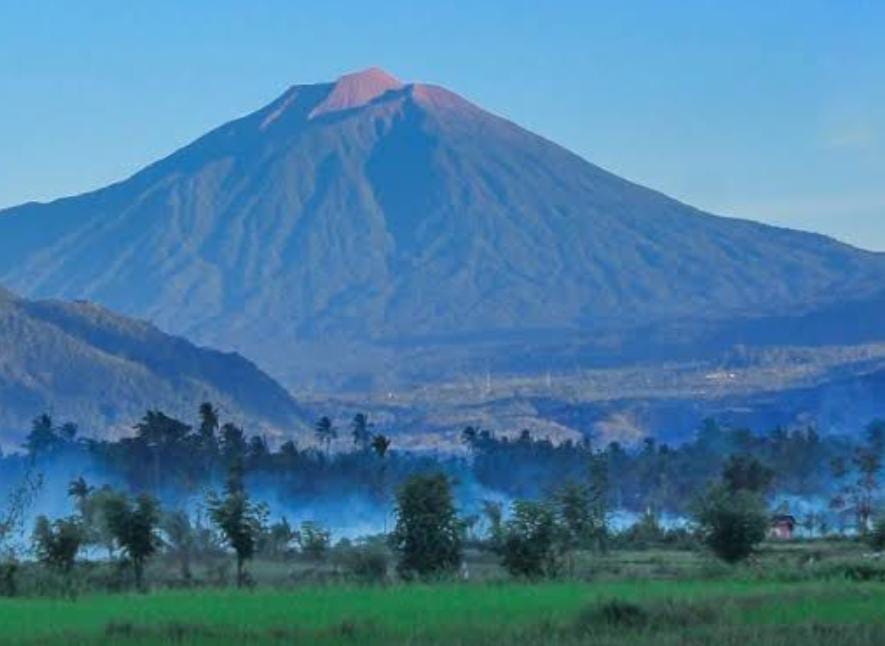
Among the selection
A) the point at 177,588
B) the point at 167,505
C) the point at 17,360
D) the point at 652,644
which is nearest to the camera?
the point at 652,644

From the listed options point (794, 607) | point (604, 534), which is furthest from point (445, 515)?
point (794, 607)

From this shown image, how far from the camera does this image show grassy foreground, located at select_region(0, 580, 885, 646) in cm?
3130

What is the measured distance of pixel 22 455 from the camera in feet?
550

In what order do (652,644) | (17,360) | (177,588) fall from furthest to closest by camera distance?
(17,360)
(177,588)
(652,644)

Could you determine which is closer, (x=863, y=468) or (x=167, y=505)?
(x=863, y=468)

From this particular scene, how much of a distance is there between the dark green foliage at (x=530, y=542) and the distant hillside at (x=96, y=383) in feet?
430

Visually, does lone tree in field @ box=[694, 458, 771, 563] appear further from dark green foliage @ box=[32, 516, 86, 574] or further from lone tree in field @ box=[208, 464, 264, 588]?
dark green foliage @ box=[32, 516, 86, 574]

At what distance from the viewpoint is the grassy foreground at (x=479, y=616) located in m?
31.3

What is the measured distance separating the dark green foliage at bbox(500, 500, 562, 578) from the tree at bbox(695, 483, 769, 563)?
4.22 m

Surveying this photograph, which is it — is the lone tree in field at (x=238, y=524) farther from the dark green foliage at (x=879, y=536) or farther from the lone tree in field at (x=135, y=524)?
the dark green foliage at (x=879, y=536)

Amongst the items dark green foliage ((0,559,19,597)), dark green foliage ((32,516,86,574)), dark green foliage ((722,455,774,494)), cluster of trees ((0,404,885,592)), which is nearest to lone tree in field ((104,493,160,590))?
cluster of trees ((0,404,885,592))

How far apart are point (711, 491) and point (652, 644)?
96.7 feet

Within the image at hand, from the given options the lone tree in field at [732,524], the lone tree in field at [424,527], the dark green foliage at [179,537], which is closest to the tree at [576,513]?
the lone tree in field at [732,524]

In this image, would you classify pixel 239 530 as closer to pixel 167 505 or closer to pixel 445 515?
pixel 445 515
